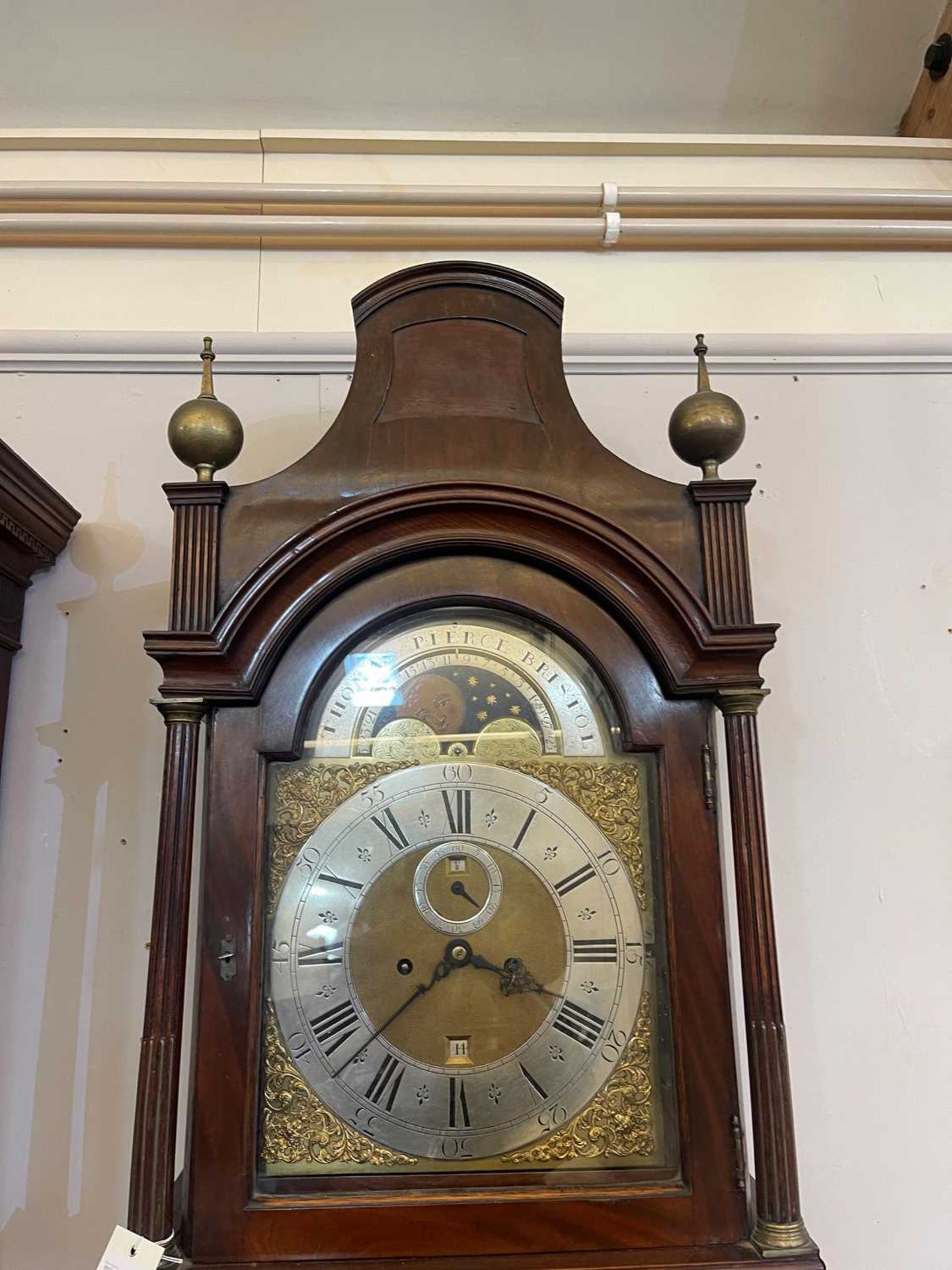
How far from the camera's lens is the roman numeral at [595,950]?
0.95m

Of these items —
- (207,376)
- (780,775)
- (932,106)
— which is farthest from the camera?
(932,106)

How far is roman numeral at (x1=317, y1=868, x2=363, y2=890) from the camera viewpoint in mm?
961

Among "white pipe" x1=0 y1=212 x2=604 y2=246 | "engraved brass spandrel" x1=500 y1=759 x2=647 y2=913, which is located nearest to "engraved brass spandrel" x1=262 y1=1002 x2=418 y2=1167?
"engraved brass spandrel" x1=500 y1=759 x2=647 y2=913

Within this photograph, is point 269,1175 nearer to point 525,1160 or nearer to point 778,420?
point 525,1160

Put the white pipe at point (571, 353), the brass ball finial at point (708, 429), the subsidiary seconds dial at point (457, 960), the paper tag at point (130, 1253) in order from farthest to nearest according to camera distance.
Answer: the white pipe at point (571, 353) → the brass ball finial at point (708, 429) → the subsidiary seconds dial at point (457, 960) → the paper tag at point (130, 1253)

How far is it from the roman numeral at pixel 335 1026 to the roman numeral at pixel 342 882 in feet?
0.34

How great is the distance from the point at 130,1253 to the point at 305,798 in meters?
0.39

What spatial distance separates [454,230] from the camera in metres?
1.43

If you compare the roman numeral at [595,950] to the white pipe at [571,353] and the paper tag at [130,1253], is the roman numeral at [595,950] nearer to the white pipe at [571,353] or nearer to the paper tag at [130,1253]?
the paper tag at [130,1253]

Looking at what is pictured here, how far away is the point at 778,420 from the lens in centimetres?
142

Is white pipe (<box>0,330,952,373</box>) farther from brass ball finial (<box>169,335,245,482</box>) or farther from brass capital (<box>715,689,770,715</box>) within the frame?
brass capital (<box>715,689,770,715</box>)

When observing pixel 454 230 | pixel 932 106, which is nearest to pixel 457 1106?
pixel 454 230

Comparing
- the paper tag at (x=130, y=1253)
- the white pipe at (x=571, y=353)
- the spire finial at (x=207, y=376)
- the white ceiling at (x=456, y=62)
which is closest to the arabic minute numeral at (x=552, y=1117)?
the paper tag at (x=130, y=1253)

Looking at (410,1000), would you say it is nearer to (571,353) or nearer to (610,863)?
(610,863)
